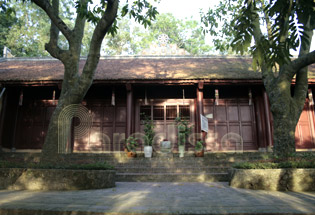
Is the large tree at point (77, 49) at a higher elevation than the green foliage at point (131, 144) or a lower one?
higher

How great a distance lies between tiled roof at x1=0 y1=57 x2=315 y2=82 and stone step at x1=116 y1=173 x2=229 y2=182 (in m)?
4.60

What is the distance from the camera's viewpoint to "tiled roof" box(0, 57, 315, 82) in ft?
33.4

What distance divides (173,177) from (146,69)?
22.0ft

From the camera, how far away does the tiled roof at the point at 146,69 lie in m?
10.2

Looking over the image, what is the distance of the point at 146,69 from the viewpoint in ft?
39.0

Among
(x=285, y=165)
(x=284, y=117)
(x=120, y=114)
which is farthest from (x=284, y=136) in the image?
(x=120, y=114)

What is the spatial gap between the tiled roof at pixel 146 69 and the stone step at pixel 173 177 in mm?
4595

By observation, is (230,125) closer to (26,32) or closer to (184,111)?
(184,111)

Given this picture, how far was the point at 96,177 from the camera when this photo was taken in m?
5.21

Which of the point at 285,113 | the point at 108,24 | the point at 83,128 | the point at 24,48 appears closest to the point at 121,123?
the point at 83,128

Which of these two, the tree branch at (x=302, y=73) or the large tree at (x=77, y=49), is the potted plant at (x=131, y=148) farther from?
the tree branch at (x=302, y=73)

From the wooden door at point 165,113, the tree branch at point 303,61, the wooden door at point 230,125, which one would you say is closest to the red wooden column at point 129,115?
the wooden door at point 165,113

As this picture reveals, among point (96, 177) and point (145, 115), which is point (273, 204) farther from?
point (145, 115)

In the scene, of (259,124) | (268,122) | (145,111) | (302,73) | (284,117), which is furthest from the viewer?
(145,111)
